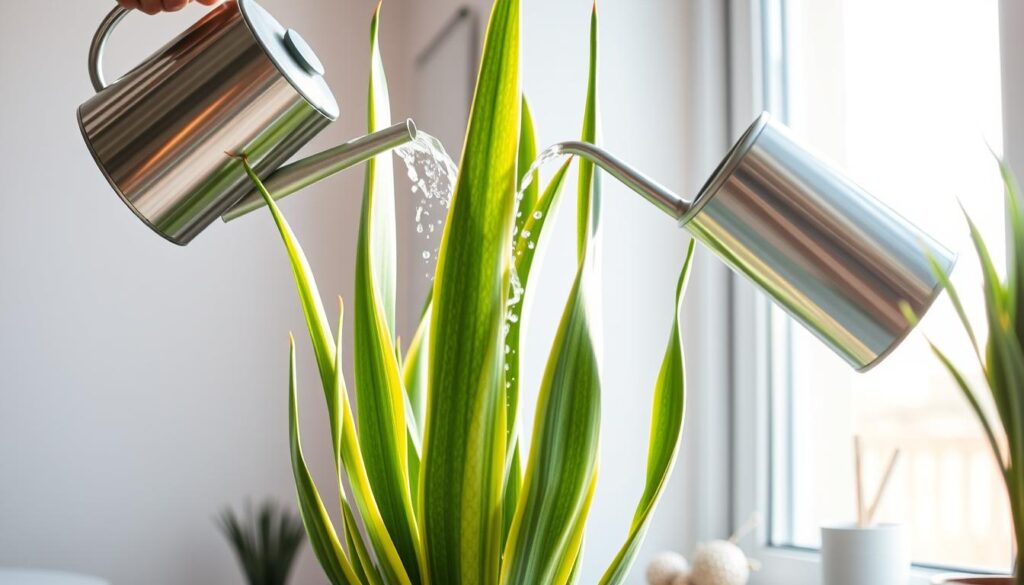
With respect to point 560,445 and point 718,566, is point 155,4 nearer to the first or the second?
point 560,445

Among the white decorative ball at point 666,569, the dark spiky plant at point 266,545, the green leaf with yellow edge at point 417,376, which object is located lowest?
the dark spiky plant at point 266,545

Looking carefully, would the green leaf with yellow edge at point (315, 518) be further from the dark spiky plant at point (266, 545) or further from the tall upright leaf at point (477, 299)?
the dark spiky plant at point (266, 545)

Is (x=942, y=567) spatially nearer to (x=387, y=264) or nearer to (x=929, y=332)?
(x=929, y=332)

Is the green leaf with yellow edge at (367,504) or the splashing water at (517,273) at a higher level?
the splashing water at (517,273)

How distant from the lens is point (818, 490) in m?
1.41

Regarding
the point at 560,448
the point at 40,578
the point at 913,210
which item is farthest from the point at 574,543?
the point at 40,578

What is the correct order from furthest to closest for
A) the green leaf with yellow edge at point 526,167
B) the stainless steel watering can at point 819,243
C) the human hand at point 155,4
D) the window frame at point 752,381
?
the window frame at point 752,381 → the green leaf with yellow edge at point 526,167 → the human hand at point 155,4 → the stainless steel watering can at point 819,243

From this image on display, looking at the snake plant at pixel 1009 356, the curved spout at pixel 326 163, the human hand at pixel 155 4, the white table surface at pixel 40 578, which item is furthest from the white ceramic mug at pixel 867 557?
the white table surface at pixel 40 578

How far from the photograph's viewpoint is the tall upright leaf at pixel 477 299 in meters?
0.65

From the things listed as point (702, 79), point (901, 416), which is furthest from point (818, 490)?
point (702, 79)

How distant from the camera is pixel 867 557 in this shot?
0.98 meters

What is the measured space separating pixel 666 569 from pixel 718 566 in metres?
0.08

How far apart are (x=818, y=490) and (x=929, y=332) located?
310 millimetres

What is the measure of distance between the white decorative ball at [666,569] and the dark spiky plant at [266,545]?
1053 millimetres
